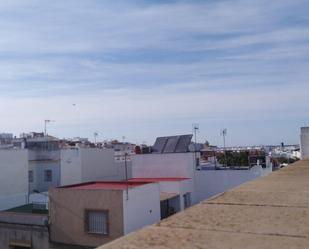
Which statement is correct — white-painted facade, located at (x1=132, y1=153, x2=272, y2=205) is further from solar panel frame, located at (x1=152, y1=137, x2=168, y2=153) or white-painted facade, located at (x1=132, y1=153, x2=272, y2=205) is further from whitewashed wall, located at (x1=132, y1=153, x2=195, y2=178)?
solar panel frame, located at (x1=152, y1=137, x2=168, y2=153)

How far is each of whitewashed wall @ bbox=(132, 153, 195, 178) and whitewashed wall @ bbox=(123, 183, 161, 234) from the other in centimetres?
694

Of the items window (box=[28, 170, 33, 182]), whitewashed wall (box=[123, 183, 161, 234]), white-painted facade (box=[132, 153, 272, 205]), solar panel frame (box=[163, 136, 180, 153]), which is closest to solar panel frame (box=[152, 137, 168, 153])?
solar panel frame (box=[163, 136, 180, 153])

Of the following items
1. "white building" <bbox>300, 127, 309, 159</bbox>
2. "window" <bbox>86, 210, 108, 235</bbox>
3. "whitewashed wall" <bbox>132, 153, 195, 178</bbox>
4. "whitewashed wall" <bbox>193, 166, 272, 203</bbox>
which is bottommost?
"window" <bbox>86, 210, 108, 235</bbox>

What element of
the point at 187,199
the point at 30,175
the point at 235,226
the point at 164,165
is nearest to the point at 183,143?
the point at 164,165

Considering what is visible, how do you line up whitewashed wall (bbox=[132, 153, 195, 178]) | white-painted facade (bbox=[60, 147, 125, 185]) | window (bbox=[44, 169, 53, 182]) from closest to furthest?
whitewashed wall (bbox=[132, 153, 195, 178])
white-painted facade (bbox=[60, 147, 125, 185])
window (bbox=[44, 169, 53, 182])

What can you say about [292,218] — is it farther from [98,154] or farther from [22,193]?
[98,154]

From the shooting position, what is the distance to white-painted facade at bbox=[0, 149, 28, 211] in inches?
1088

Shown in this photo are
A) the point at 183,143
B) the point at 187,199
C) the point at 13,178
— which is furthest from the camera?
the point at 13,178

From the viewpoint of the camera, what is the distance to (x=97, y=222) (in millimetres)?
16844

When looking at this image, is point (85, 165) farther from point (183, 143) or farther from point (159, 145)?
point (183, 143)

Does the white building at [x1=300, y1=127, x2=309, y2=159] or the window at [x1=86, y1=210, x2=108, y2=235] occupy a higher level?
the white building at [x1=300, y1=127, x2=309, y2=159]

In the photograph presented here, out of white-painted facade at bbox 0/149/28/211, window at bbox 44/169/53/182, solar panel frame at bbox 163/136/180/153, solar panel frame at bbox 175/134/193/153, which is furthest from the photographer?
window at bbox 44/169/53/182

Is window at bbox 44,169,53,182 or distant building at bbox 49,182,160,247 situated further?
window at bbox 44,169,53,182

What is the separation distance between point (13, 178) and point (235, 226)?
92.3ft
